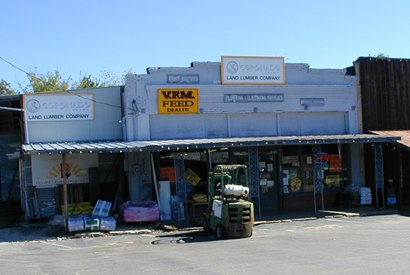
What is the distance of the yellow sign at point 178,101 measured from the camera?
68.3 ft

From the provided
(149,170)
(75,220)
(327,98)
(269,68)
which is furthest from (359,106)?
(75,220)

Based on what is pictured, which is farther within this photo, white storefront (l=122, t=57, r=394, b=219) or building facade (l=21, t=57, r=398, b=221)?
white storefront (l=122, t=57, r=394, b=219)

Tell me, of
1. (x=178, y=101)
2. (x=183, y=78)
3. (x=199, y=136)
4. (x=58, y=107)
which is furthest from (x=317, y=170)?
(x=58, y=107)

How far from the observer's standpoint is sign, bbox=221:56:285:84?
71.3ft

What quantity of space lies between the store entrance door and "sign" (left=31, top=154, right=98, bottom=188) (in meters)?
6.78

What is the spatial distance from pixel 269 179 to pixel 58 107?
8962mm

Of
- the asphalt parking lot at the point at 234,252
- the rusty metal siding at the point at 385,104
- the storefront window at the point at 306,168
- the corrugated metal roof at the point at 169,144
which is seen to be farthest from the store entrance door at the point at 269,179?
the rusty metal siding at the point at 385,104

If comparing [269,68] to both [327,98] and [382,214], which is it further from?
[382,214]

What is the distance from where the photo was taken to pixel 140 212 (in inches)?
734

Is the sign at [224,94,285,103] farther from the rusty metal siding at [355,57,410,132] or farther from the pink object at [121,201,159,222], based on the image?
the pink object at [121,201,159,222]

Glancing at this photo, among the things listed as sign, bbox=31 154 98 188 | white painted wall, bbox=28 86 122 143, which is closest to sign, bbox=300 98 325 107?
white painted wall, bbox=28 86 122 143

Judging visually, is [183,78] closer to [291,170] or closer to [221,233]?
[291,170]

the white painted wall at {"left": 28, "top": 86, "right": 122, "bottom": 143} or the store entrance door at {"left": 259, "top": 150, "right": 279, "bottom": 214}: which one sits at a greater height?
the white painted wall at {"left": 28, "top": 86, "right": 122, "bottom": 143}

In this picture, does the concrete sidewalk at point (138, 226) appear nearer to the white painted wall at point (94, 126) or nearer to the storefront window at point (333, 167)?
the storefront window at point (333, 167)
